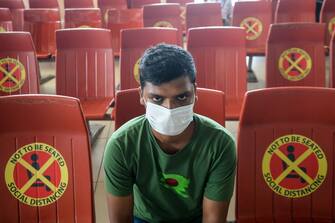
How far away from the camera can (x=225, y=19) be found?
6.77m

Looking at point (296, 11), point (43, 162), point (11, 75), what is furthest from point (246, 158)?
point (296, 11)

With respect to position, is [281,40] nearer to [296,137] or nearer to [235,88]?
[235,88]

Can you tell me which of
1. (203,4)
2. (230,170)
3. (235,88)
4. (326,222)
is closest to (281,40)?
(235,88)

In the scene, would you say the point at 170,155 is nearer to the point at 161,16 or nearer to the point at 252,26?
the point at 161,16

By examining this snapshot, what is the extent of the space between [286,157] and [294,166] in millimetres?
48

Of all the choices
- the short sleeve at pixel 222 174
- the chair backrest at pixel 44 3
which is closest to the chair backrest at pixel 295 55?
the short sleeve at pixel 222 174

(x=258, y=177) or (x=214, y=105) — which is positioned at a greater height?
(x=214, y=105)

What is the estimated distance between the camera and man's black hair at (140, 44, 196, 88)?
1357 mm

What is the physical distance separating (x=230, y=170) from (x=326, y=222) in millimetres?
569

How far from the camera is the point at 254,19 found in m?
4.83

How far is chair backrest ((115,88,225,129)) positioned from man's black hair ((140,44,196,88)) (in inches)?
19.3

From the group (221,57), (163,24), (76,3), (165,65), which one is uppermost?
(76,3)

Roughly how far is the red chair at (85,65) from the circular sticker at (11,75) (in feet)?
0.87

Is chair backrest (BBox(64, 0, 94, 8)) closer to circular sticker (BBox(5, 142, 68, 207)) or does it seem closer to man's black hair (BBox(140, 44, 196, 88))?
circular sticker (BBox(5, 142, 68, 207))
